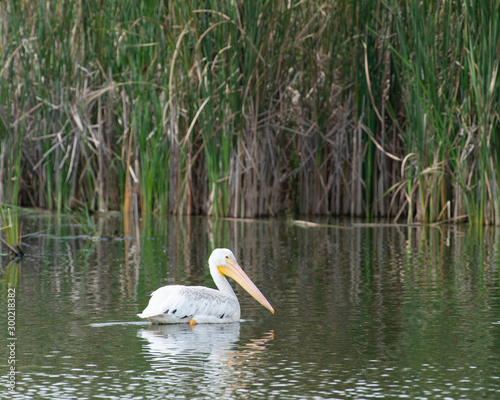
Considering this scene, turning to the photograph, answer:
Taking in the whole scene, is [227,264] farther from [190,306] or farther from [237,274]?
[190,306]

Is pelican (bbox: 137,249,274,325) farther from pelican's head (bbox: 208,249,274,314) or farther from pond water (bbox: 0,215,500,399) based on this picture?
pelican's head (bbox: 208,249,274,314)

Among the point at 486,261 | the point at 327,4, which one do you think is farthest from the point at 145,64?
the point at 486,261

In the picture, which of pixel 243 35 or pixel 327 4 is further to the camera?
pixel 327 4

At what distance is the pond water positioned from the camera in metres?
4.44

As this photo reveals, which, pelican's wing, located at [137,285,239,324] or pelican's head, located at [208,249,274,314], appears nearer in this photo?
pelican's wing, located at [137,285,239,324]

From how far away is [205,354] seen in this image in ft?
16.7

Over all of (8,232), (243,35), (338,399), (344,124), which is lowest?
(338,399)

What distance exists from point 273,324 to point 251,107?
667 cm

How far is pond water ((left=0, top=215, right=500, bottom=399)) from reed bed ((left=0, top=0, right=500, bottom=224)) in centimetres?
178

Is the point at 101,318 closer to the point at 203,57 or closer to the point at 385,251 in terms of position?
the point at 385,251

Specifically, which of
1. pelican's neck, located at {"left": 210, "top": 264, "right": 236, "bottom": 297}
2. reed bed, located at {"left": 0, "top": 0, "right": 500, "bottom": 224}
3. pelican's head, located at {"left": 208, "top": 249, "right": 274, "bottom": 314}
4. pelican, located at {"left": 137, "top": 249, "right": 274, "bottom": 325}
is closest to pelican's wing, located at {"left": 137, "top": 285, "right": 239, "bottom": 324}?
pelican, located at {"left": 137, "top": 249, "right": 274, "bottom": 325}

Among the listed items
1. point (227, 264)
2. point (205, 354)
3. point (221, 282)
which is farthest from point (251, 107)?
point (205, 354)

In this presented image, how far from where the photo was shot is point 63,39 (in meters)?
12.7

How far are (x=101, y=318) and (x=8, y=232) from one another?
125 inches
